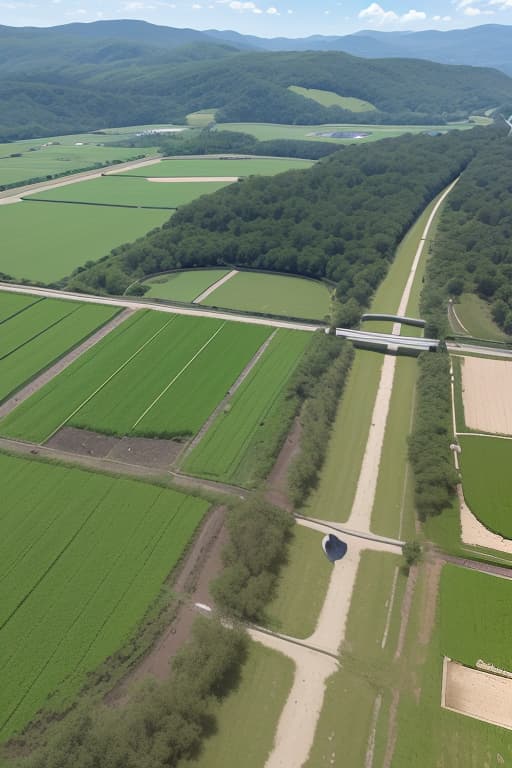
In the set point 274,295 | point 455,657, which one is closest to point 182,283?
point 274,295

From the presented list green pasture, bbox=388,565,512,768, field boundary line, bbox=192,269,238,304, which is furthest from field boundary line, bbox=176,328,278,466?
green pasture, bbox=388,565,512,768

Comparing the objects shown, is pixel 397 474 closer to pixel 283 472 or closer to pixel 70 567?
pixel 283 472

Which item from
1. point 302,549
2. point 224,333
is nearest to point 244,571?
point 302,549

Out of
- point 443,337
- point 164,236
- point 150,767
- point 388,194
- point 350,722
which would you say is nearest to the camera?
point 150,767

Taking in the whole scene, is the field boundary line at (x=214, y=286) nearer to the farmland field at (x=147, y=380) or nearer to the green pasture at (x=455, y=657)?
the farmland field at (x=147, y=380)

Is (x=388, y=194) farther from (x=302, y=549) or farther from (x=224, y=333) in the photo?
(x=302, y=549)
